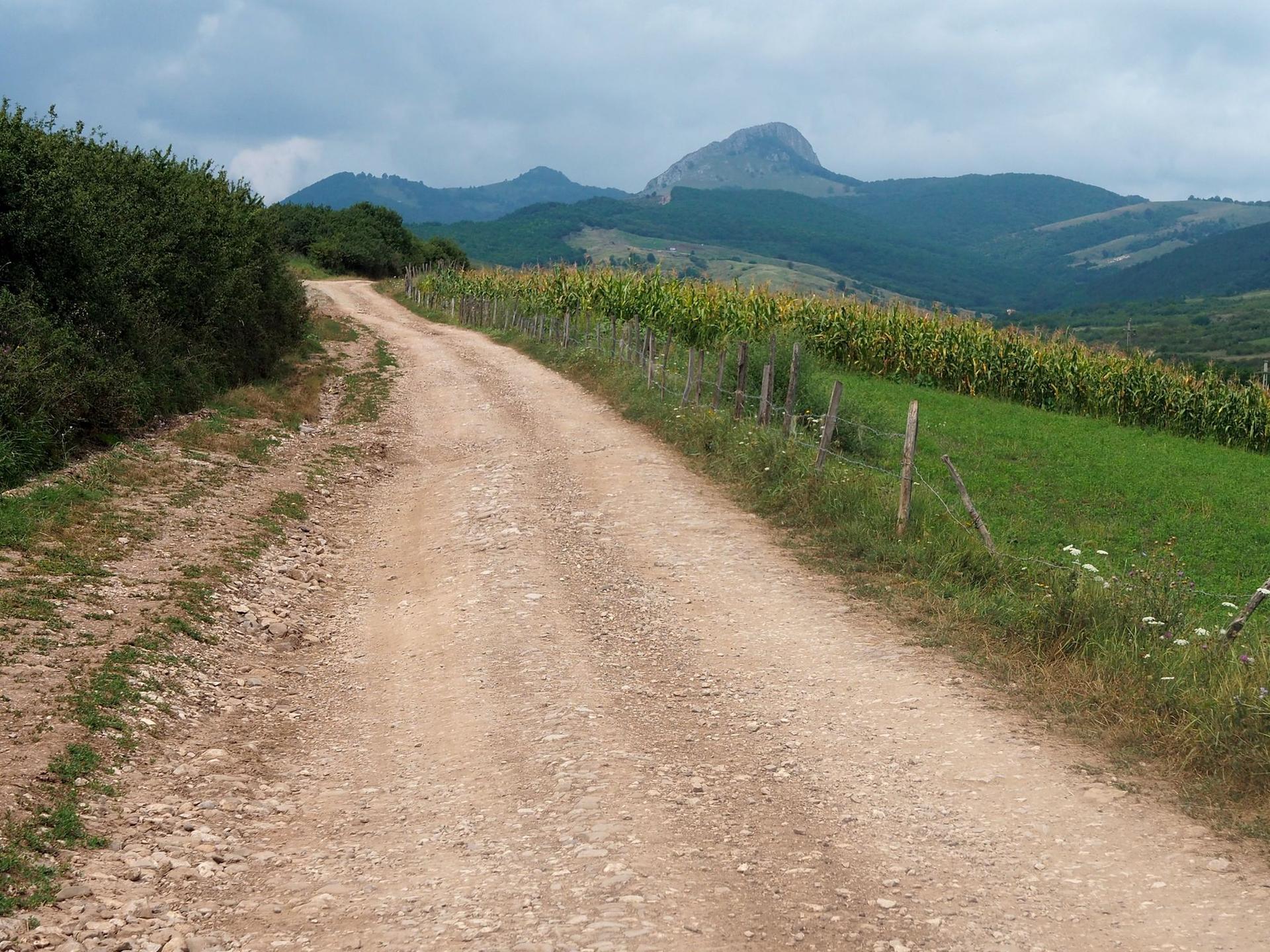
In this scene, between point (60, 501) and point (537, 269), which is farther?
point (537, 269)

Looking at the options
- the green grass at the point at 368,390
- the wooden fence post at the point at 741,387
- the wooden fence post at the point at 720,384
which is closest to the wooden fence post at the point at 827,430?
the wooden fence post at the point at 741,387

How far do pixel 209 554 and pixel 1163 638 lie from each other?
8.99 m

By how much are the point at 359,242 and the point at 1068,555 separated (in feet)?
216

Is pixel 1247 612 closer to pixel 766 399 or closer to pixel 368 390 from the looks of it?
pixel 766 399

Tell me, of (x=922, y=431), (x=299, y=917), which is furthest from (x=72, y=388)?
(x=922, y=431)

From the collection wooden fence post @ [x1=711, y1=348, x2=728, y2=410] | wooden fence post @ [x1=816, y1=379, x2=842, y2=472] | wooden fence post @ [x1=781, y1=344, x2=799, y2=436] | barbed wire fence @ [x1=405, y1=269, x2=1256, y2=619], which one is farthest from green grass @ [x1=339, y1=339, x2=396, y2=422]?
wooden fence post @ [x1=816, y1=379, x2=842, y2=472]

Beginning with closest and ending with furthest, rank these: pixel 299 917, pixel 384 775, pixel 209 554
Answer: pixel 299 917 < pixel 384 775 < pixel 209 554

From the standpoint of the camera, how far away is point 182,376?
17.2 metres

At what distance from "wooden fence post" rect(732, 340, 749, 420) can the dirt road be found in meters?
6.13

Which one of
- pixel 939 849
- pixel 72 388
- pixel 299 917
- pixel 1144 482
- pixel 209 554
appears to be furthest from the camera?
pixel 1144 482

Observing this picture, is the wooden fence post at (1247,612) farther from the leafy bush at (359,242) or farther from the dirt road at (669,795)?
the leafy bush at (359,242)

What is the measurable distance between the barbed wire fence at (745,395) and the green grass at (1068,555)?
0.19 m

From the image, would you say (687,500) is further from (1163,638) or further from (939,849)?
(939,849)

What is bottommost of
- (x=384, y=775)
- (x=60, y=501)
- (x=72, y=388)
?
(x=384, y=775)
